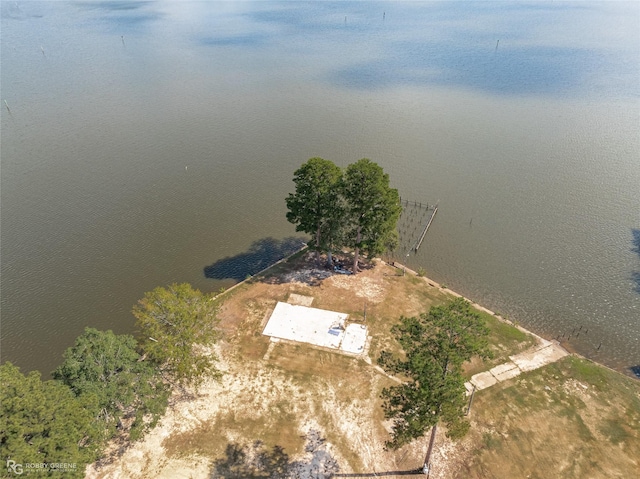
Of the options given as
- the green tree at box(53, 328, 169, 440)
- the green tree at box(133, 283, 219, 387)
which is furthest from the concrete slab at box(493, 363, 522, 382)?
the green tree at box(53, 328, 169, 440)

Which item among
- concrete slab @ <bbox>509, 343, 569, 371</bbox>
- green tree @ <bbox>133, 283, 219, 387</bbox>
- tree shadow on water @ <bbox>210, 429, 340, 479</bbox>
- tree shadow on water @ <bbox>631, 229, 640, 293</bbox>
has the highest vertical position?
green tree @ <bbox>133, 283, 219, 387</bbox>

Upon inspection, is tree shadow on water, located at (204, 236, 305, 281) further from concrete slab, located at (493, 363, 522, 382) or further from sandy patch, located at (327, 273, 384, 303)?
concrete slab, located at (493, 363, 522, 382)

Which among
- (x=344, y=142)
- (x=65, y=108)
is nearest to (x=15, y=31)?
(x=65, y=108)

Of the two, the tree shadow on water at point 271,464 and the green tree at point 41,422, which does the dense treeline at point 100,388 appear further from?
the tree shadow on water at point 271,464

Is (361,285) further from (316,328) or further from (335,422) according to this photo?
(335,422)

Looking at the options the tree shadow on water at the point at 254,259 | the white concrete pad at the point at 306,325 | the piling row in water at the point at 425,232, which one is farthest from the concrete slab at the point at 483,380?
the tree shadow on water at the point at 254,259

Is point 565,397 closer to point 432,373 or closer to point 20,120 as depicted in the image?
point 432,373

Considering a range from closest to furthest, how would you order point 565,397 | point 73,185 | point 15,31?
point 565,397
point 73,185
point 15,31
